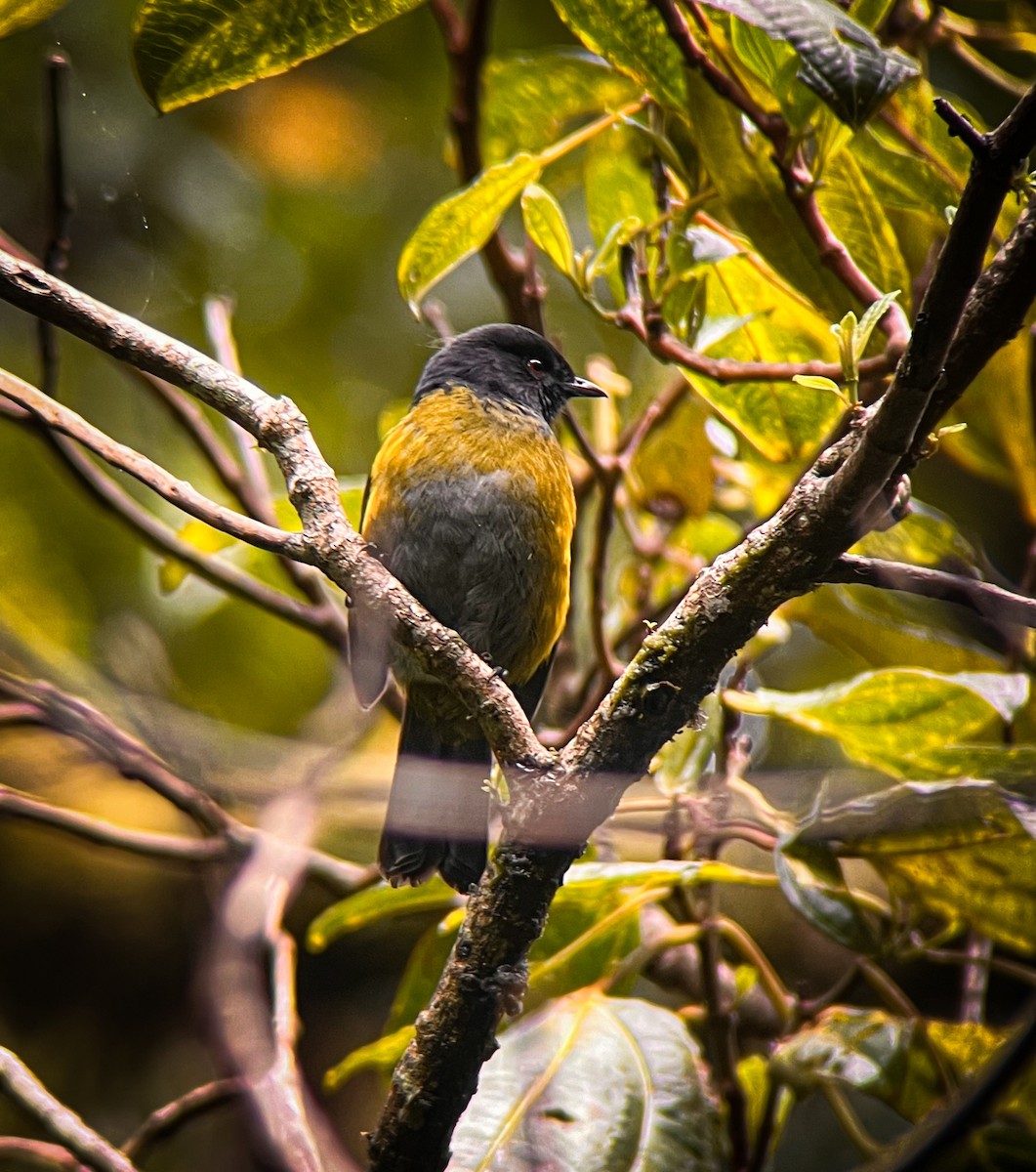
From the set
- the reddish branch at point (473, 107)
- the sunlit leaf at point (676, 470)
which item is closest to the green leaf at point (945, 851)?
the sunlit leaf at point (676, 470)

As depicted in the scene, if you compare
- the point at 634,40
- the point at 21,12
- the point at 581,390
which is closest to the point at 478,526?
the point at 581,390

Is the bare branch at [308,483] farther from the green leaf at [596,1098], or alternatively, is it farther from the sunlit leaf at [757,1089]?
the sunlit leaf at [757,1089]

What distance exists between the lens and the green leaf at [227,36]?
1917 mm

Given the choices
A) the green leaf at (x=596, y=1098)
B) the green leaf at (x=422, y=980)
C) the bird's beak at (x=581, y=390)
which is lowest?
the green leaf at (x=422, y=980)

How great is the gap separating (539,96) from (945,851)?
1973 millimetres

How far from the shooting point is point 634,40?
2182 millimetres

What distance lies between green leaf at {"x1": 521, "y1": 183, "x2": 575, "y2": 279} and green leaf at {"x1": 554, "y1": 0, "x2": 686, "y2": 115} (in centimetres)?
28

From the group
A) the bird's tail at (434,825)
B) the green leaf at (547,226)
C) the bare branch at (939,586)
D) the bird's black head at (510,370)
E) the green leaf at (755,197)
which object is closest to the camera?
the bare branch at (939,586)

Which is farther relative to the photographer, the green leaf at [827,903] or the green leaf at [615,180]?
the green leaf at [615,180]

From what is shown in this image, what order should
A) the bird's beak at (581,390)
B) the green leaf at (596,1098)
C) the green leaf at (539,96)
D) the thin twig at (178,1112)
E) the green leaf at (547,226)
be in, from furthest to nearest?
1. the bird's beak at (581,390)
2. the green leaf at (539,96)
3. the thin twig at (178,1112)
4. the green leaf at (547,226)
5. the green leaf at (596,1098)

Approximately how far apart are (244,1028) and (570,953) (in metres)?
0.65

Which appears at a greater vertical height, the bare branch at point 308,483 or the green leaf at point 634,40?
the green leaf at point 634,40

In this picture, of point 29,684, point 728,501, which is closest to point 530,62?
point 728,501

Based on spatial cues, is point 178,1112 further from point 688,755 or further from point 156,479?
point 156,479
